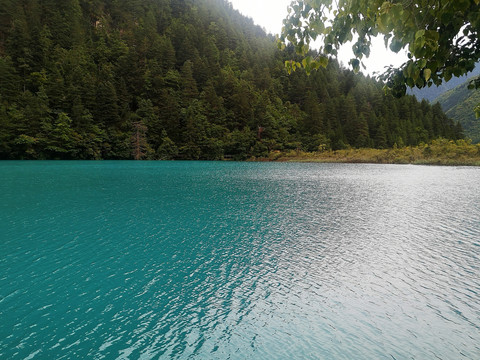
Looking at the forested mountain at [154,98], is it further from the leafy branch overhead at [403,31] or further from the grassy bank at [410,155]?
the leafy branch overhead at [403,31]

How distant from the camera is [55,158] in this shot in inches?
2835

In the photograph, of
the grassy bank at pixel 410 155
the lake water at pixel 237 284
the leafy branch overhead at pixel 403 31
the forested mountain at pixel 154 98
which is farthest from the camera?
the forested mountain at pixel 154 98

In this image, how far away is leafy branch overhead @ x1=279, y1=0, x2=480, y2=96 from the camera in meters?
2.32

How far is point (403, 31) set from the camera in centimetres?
241

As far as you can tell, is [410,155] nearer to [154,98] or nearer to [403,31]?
[154,98]

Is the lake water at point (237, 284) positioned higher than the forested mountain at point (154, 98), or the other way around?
the forested mountain at point (154, 98)

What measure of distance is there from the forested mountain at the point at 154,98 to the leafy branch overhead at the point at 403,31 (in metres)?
78.2

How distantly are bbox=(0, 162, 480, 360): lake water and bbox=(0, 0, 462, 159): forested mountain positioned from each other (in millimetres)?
64108

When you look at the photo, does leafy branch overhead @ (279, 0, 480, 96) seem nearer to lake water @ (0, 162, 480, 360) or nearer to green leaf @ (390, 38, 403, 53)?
green leaf @ (390, 38, 403, 53)

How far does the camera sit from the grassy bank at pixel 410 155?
197ft

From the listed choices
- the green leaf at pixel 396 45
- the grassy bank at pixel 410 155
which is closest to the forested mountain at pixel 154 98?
the grassy bank at pixel 410 155

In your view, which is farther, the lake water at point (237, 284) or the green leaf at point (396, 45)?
the lake water at point (237, 284)

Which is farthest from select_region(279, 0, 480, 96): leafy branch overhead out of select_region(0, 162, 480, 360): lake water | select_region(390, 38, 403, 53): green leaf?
select_region(0, 162, 480, 360): lake water

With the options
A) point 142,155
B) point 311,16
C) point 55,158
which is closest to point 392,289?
point 311,16
